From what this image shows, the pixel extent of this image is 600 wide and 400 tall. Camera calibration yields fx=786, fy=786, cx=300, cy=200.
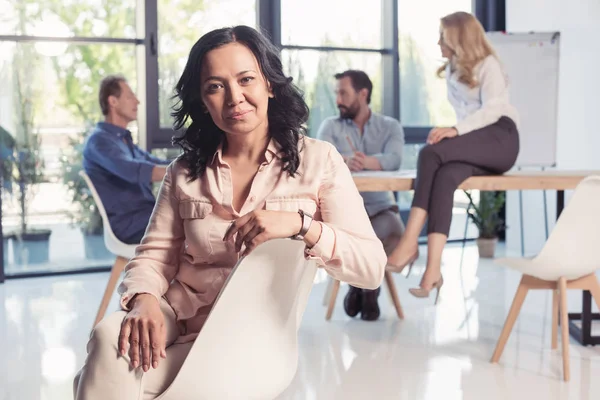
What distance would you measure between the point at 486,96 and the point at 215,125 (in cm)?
218

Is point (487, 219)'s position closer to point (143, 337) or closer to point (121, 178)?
point (121, 178)

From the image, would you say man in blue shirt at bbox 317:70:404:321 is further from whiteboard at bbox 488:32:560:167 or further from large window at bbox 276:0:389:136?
whiteboard at bbox 488:32:560:167

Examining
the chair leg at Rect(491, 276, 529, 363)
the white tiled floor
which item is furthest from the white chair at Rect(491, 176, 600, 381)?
the white tiled floor

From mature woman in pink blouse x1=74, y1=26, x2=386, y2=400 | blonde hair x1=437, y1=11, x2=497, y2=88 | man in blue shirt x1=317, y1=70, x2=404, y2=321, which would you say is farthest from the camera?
man in blue shirt x1=317, y1=70, x2=404, y2=321

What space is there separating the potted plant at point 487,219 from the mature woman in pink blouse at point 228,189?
4.62 m

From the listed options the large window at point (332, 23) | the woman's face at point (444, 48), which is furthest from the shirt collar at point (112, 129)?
the large window at point (332, 23)

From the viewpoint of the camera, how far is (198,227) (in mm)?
1772

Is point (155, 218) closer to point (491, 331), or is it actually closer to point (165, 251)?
point (165, 251)

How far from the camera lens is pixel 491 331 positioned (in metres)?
3.86

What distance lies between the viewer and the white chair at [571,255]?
2988 mm

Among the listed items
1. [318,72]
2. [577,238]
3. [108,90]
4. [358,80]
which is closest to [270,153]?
[577,238]

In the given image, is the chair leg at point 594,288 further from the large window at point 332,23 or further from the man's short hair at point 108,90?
the large window at point 332,23

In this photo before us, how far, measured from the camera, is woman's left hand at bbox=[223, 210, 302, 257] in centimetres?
146

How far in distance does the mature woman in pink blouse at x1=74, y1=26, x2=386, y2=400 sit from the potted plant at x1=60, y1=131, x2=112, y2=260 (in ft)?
13.4
